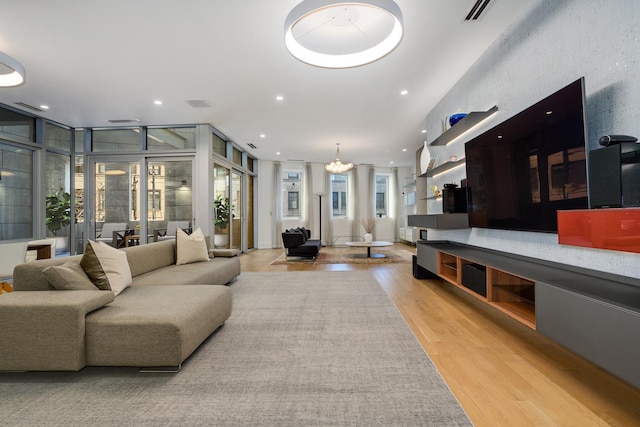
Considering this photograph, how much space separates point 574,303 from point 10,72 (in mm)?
5172

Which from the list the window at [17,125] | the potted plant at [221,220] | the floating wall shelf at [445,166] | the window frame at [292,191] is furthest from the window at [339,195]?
the window at [17,125]

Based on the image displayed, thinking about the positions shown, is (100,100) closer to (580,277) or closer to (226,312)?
(226,312)

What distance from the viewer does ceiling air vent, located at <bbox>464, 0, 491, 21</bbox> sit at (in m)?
2.44

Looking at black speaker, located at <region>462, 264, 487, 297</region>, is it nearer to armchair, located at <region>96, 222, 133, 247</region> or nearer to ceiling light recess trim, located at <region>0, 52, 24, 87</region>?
ceiling light recess trim, located at <region>0, 52, 24, 87</region>

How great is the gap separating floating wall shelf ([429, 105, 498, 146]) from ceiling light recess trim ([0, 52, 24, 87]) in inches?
186

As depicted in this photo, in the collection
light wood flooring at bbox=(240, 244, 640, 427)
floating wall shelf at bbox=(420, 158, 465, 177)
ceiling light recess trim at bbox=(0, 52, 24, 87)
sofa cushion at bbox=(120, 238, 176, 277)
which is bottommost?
light wood flooring at bbox=(240, 244, 640, 427)

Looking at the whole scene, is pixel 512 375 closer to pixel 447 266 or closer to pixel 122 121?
pixel 447 266

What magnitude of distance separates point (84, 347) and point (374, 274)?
12.4ft

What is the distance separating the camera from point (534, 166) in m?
2.32

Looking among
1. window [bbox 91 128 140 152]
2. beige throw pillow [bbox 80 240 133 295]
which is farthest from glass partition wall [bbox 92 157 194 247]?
beige throw pillow [bbox 80 240 133 295]

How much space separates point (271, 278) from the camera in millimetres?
4449

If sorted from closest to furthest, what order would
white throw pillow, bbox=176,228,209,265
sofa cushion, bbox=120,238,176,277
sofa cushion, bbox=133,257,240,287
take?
sofa cushion, bbox=133,257,240,287
sofa cushion, bbox=120,238,176,277
white throw pillow, bbox=176,228,209,265

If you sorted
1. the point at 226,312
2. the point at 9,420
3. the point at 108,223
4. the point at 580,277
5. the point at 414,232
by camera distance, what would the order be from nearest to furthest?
the point at 9,420 → the point at 580,277 → the point at 226,312 → the point at 108,223 → the point at 414,232

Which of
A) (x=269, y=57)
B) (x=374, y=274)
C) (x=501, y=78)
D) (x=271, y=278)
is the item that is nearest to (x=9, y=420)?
(x=271, y=278)
